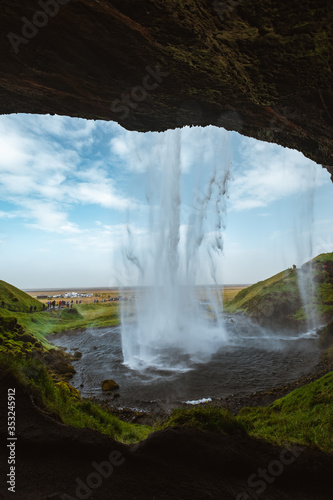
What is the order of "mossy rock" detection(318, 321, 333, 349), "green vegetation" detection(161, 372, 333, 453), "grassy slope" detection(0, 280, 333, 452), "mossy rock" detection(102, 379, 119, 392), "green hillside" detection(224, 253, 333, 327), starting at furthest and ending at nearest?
"green hillside" detection(224, 253, 333, 327)
"mossy rock" detection(318, 321, 333, 349)
"mossy rock" detection(102, 379, 119, 392)
"grassy slope" detection(0, 280, 333, 452)
"green vegetation" detection(161, 372, 333, 453)

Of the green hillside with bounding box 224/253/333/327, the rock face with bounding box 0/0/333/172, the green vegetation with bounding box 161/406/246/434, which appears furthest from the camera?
the green hillside with bounding box 224/253/333/327

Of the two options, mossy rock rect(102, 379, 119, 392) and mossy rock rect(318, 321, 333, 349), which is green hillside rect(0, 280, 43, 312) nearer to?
mossy rock rect(102, 379, 119, 392)

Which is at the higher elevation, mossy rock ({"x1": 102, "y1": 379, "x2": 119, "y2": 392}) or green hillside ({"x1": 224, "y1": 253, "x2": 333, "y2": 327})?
green hillside ({"x1": 224, "y1": 253, "x2": 333, "y2": 327})

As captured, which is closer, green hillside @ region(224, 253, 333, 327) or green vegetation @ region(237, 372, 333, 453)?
green vegetation @ region(237, 372, 333, 453)

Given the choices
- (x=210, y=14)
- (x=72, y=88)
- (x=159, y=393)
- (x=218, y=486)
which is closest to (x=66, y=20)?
(x=72, y=88)

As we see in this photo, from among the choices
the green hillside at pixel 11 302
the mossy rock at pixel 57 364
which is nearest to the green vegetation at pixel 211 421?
the mossy rock at pixel 57 364

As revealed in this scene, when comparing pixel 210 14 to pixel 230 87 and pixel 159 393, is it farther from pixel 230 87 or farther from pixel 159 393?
pixel 159 393

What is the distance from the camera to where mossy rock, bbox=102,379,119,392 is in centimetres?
1962

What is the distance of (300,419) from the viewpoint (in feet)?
35.1

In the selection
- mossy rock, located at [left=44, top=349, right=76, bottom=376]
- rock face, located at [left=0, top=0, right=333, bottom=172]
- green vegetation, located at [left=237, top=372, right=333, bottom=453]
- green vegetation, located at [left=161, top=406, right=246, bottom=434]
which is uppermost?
rock face, located at [left=0, top=0, right=333, bottom=172]

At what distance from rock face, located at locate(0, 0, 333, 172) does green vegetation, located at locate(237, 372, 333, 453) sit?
11140 mm

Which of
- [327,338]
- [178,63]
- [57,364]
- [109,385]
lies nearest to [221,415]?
[178,63]

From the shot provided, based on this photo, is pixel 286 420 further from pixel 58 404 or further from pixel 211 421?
pixel 58 404

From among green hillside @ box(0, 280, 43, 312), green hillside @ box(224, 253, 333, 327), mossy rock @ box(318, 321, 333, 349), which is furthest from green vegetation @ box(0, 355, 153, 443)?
green hillside @ box(224, 253, 333, 327)
